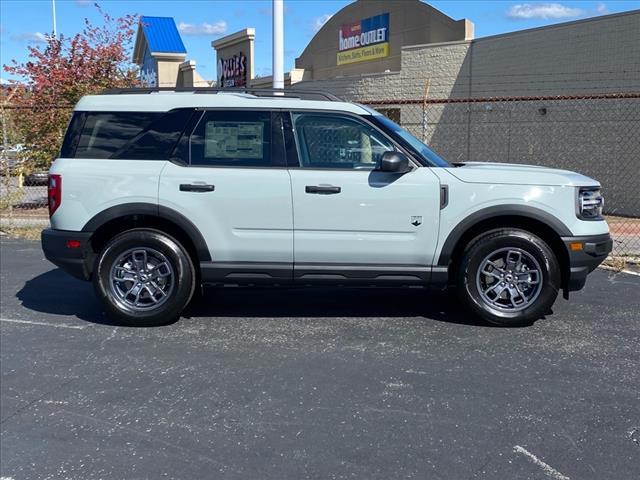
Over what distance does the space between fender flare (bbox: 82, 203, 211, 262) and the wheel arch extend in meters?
2.13

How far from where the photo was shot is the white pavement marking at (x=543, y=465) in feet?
10.6

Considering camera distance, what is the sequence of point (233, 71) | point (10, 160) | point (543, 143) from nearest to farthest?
point (10, 160) → point (543, 143) → point (233, 71)

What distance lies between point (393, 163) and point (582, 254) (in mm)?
1825

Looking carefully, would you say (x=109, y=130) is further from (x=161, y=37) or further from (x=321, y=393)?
(x=161, y=37)

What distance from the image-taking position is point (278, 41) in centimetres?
1035

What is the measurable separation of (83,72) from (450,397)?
12220 mm

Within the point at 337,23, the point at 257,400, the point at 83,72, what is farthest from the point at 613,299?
the point at 337,23

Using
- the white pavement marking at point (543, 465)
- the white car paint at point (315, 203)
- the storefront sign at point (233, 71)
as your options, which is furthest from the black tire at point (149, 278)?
the storefront sign at point (233, 71)

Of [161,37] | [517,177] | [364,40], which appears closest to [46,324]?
[517,177]

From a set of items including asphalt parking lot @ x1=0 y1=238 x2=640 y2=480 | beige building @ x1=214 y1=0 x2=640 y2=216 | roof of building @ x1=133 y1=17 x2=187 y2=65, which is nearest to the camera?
asphalt parking lot @ x1=0 y1=238 x2=640 y2=480

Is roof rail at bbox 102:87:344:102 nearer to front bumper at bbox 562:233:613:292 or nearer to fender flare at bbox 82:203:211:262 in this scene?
fender flare at bbox 82:203:211:262

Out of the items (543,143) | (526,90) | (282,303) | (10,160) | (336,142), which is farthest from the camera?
(526,90)

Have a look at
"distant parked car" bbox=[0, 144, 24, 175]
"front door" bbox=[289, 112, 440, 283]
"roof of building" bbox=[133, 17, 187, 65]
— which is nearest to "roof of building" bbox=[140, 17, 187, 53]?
"roof of building" bbox=[133, 17, 187, 65]

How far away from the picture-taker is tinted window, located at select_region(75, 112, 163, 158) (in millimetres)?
5676
